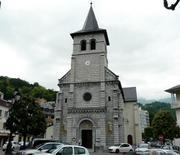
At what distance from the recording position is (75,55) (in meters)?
41.0

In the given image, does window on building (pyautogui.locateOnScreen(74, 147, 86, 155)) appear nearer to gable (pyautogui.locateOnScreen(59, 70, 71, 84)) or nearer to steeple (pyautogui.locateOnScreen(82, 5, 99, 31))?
gable (pyautogui.locateOnScreen(59, 70, 71, 84))

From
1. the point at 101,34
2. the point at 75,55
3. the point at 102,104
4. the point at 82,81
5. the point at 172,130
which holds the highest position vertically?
the point at 101,34

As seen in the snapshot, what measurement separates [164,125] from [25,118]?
58.1 feet

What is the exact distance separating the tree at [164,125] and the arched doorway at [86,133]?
922 centimetres

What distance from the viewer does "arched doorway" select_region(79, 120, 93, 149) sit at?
36.0 meters

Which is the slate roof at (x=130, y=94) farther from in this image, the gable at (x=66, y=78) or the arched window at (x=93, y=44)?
the gable at (x=66, y=78)

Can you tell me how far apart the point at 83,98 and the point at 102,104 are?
3.30m

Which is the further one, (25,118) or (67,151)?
(25,118)

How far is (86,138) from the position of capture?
3634 centimetres

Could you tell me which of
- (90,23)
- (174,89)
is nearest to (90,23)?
(90,23)

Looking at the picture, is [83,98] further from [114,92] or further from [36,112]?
[36,112]

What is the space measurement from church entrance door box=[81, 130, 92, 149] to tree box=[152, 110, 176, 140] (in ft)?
30.9

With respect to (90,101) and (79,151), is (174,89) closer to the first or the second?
(90,101)

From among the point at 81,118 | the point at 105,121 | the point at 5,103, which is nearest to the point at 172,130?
the point at 105,121
